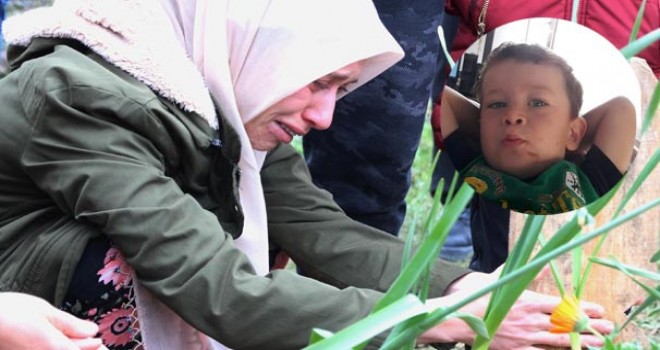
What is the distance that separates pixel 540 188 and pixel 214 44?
26.6 inches

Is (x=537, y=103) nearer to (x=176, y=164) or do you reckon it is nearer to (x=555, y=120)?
(x=555, y=120)

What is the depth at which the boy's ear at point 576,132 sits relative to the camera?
1.29 metres

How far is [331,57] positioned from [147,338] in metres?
0.53

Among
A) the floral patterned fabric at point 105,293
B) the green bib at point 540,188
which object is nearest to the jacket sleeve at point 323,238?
the floral patterned fabric at point 105,293

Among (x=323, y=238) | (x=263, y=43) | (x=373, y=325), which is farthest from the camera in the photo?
(x=323, y=238)

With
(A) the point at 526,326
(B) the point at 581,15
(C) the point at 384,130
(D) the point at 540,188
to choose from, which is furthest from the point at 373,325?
(C) the point at 384,130

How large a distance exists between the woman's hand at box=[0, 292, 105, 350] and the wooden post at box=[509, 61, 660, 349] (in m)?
0.67

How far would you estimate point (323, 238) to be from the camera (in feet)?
6.54

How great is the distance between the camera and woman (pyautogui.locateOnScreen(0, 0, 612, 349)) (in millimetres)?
1571

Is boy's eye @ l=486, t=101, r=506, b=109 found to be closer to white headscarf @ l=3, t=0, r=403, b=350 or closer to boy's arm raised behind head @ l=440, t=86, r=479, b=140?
boy's arm raised behind head @ l=440, t=86, r=479, b=140

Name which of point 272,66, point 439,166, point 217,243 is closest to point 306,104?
point 272,66

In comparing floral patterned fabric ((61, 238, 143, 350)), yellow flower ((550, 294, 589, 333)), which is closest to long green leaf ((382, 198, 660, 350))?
yellow flower ((550, 294, 589, 333))

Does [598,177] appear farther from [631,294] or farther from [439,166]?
[439,166]

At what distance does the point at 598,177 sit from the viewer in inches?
49.7
